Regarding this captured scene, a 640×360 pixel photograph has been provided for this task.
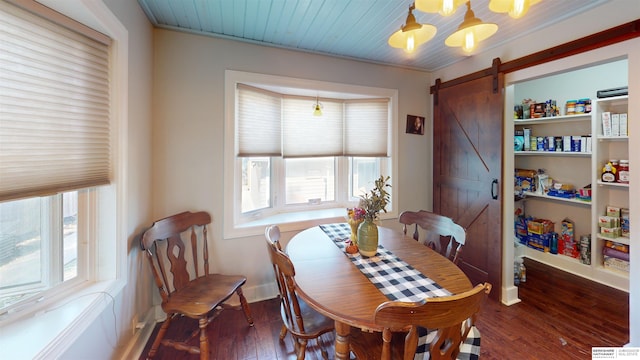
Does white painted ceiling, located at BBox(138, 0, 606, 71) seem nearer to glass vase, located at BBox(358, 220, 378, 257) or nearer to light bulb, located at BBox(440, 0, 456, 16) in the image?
light bulb, located at BBox(440, 0, 456, 16)

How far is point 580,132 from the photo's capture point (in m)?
2.96

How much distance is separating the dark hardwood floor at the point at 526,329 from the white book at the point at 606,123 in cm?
163

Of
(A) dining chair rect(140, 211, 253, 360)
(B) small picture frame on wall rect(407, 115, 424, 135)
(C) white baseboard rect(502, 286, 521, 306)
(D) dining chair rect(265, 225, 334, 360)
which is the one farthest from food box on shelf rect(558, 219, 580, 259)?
(A) dining chair rect(140, 211, 253, 360)

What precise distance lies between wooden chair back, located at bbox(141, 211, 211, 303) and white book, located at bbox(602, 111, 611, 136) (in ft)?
13.2

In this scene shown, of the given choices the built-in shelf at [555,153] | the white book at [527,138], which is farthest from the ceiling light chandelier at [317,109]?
the white book at [527,138]

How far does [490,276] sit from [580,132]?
2.18 metres

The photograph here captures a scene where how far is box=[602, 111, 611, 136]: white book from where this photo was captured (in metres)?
2.51

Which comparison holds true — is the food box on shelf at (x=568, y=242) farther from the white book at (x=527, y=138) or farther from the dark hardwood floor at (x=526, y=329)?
the white book at (x=527, y=138)

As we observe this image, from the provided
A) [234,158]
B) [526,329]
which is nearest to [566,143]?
[526,329]

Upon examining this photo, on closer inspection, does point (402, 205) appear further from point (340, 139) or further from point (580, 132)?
point (580, 132)

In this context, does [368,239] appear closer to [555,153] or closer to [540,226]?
[555,153]

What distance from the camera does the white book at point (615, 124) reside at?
2.44m

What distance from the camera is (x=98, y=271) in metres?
1.39

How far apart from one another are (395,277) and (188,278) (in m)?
1.61
